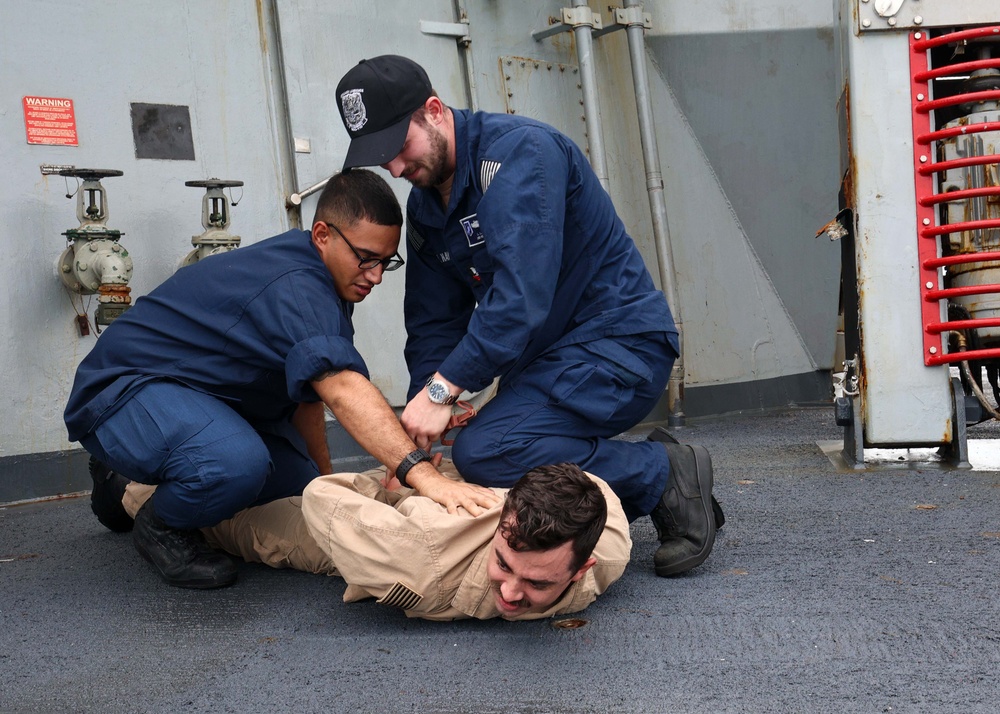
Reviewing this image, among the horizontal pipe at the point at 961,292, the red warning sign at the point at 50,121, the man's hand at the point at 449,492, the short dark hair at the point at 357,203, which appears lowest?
the man's hand at the point at 449,492

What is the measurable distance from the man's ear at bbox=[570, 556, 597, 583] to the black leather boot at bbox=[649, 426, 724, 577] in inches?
14.4

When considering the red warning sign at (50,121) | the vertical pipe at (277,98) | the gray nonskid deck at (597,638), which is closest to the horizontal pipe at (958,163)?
the gray nonskid deck at (597,638)

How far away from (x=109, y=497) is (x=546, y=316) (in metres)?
1.36

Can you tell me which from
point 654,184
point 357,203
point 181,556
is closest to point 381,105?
point 357,203

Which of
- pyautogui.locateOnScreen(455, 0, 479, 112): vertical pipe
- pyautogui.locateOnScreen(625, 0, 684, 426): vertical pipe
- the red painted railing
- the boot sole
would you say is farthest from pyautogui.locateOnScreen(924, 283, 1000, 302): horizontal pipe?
pyautogui.locateOnScreen(455, 0, 479, 112): vertical pipe

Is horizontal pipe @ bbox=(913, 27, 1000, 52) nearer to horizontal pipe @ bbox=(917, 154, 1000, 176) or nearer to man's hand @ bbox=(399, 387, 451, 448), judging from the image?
horizontal pipe @ bbox=(917, 154, 1000, 176)

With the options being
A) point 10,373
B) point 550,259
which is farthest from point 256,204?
point 550,259

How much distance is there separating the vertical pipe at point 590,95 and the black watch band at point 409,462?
9.37 feet

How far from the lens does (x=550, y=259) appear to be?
6.12 feet

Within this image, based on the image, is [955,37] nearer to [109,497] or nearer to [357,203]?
[357,203]

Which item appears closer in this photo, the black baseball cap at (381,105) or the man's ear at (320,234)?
the black baseball cap at (381,105)

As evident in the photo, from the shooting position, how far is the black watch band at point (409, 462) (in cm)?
179

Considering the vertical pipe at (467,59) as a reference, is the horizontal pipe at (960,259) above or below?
below

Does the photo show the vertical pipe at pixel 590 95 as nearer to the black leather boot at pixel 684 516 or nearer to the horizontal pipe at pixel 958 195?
the horizontal pipe at pixel 958 195
